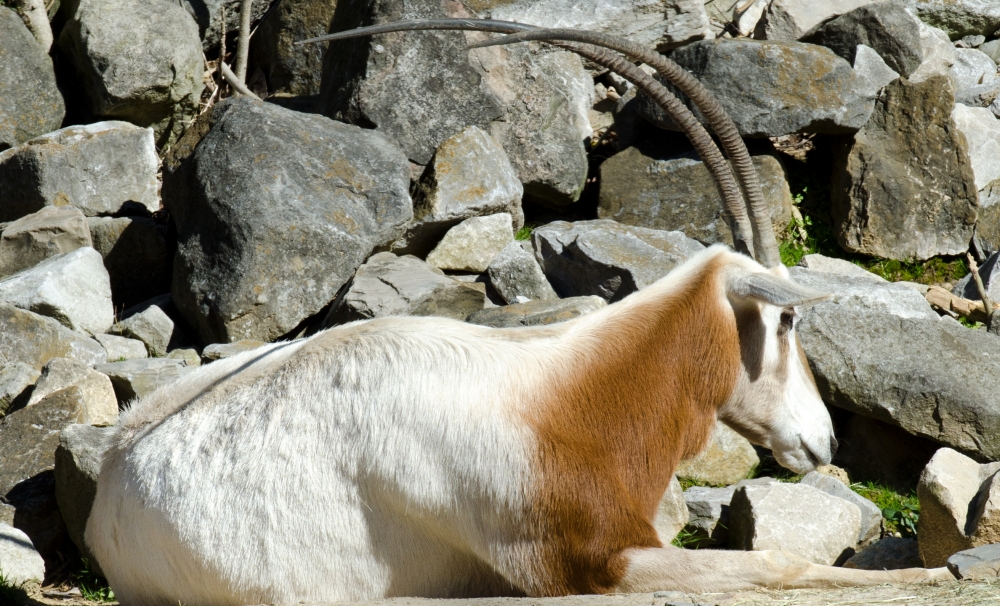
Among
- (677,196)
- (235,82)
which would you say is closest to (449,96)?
(677,196)

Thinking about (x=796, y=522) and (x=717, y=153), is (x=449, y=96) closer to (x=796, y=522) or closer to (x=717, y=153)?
(x=717, y=153)

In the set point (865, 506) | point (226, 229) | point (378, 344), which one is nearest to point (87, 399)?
point (226, 229)

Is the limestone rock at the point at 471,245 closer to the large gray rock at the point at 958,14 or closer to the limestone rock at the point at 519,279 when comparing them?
the limestone rock at the point at 519,279

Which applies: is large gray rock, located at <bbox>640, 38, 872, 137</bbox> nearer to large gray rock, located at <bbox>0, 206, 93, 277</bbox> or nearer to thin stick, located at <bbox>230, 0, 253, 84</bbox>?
thin stick, located at <bbox>230, 0, 253, 84</bbox>

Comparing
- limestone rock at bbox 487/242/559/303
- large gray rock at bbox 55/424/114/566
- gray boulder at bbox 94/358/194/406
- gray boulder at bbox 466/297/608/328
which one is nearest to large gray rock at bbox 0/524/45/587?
large gray rock at bbox 55/424/114/566

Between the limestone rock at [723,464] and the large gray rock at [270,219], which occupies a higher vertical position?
the large gray rock at [270,219]

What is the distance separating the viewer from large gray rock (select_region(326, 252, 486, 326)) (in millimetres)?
6680

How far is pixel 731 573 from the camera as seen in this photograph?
3.43 m

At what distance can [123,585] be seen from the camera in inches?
157

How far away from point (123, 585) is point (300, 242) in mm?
3473

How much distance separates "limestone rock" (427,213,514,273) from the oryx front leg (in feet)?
15.1

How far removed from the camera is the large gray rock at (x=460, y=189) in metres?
7.78

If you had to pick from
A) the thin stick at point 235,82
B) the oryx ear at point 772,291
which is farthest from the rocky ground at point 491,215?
the oryx ear at point 772,291

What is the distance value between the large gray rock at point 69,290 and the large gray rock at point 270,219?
22.6 inches
